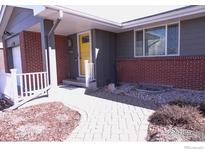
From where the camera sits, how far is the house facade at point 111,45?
17.3 feet

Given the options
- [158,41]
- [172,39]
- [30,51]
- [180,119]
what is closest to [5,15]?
[30,51]

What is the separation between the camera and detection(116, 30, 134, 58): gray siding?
Result: 24.5 ft

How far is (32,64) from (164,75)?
234 inches

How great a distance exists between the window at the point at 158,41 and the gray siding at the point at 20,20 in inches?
172

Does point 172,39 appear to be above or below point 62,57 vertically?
above

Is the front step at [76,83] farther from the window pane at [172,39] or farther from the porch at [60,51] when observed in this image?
the window pane at [172,39]

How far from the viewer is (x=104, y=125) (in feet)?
10.4

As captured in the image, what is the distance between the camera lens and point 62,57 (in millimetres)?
8305

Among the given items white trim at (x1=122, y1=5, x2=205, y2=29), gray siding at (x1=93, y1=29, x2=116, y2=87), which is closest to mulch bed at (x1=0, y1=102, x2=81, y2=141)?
gray siding at (x1=93, y1=29, x2=116, y2=87)

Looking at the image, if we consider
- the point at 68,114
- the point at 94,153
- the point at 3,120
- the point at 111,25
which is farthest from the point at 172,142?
the point at 111,25

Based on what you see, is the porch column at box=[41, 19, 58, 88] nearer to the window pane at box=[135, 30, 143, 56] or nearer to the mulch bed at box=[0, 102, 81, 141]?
the mulch bed at box=[0, 102, 81, 141]

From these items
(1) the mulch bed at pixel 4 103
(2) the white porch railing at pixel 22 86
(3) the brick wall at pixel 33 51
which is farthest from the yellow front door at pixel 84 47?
(1) the mulch bed at pixel 4 103

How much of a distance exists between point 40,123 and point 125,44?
5632 millimetres

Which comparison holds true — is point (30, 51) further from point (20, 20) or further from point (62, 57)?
point (62, 57)
